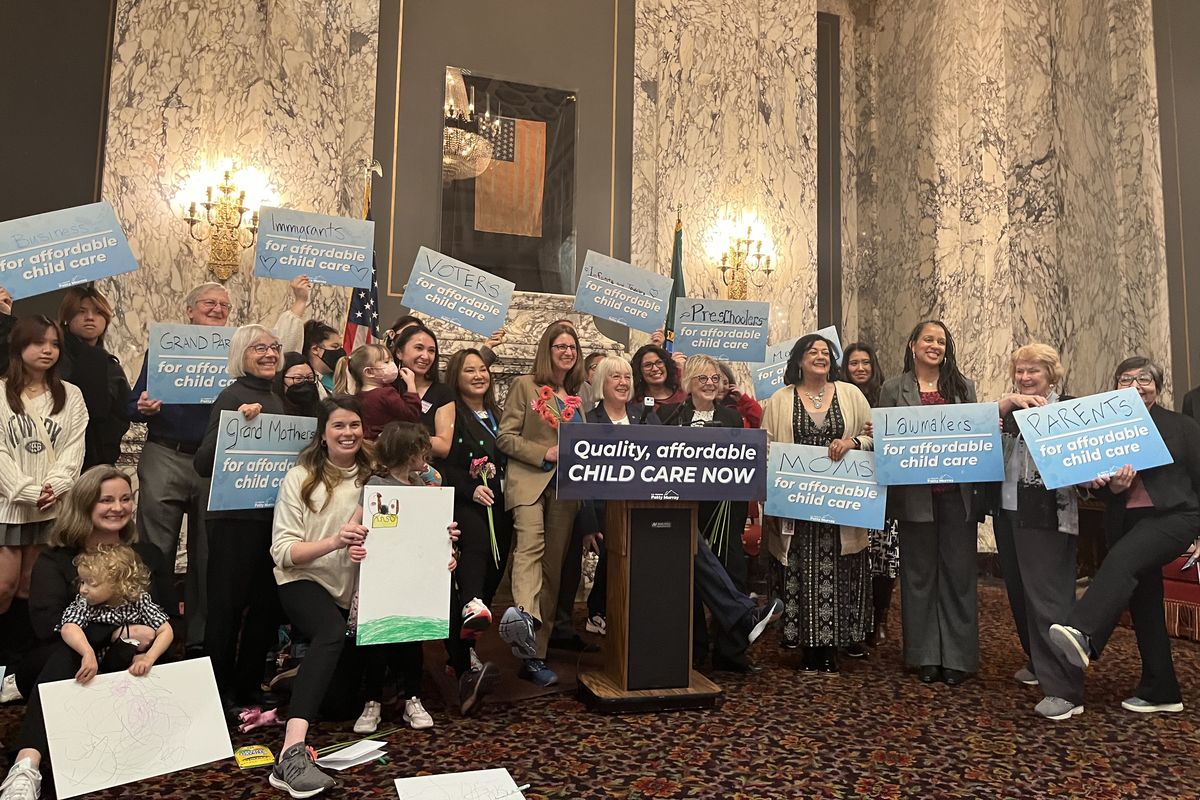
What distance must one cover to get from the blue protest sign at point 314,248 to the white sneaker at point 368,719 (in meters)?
2.37

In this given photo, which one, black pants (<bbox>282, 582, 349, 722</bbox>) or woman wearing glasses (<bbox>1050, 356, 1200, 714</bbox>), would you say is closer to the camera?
black pants (<bbox>282, 582, 349, 722</bbox>)

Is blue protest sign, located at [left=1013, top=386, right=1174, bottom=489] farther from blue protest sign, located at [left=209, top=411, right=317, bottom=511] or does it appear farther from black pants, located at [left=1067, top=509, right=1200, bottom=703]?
blue protest sign, located at [left=209, top=411, right=317, bottom=511]

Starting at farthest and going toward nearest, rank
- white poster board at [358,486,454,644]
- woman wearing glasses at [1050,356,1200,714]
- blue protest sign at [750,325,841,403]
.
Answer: blue protest sign at [750,325,841,403] < woman wearing glasses at [1050,356,1200,714] < white poster board at [358,486,454,644]

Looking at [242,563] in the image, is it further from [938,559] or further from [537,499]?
[938,559]

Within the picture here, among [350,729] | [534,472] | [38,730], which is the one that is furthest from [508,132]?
[38,730]

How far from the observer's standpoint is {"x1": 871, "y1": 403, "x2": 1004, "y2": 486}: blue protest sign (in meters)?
3.99

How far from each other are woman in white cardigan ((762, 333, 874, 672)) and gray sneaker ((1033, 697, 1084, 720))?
3.06 feet

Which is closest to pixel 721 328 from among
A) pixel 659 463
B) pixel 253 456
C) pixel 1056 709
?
pixel 659 463

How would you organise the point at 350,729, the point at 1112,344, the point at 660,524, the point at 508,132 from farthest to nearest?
the point at 1112,344, the point at 508,132, the point at 660,524, the point at 350,729

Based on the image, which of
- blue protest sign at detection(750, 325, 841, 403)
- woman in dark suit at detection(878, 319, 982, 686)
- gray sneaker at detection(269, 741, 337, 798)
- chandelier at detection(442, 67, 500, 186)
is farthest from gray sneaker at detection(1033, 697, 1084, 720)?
chandelier at detection(442, 67, 500, 186)

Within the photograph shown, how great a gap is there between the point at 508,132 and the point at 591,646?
4451 millimetres

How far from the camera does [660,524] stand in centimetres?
375

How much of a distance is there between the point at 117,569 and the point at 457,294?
2561mm

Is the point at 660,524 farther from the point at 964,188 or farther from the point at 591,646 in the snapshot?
the point at 964,188
